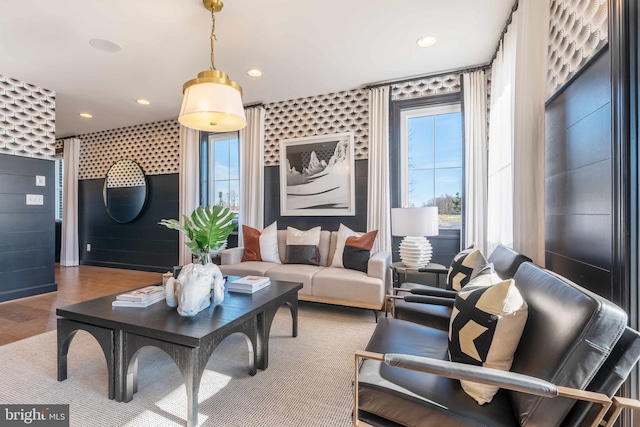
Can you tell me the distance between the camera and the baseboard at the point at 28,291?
354 cm

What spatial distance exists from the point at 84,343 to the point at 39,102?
3383 mm

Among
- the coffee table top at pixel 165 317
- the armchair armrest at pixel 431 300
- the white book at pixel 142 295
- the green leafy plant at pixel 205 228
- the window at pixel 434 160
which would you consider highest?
the window at pixel 434 160

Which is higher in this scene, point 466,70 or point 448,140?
point 466,70

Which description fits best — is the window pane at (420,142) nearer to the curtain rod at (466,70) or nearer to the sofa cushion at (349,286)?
the curtain rod at (466,70)

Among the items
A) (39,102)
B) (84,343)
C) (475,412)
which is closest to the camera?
(475,412)

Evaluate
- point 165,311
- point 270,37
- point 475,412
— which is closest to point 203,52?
point 270,37

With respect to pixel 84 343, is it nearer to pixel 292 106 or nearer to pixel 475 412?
pixel 475 412

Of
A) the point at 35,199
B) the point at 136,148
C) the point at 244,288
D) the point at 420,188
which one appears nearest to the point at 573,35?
the point at 420,188

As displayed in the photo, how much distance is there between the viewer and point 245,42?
280 cm

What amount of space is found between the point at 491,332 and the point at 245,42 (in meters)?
3.01

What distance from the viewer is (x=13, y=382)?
5.85ft

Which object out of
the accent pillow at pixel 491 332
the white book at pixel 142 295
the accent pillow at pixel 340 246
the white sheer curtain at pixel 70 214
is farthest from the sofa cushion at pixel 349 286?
the white sheer curtain at pixel 70 214

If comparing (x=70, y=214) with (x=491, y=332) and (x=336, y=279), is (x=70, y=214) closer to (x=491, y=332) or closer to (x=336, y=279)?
(x=336, y=279)

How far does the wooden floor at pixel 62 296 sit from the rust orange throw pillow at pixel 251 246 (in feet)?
5.96
